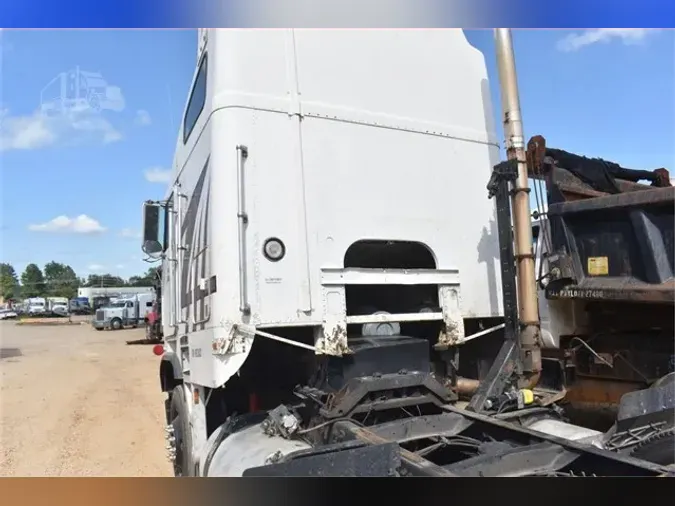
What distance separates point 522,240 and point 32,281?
2.37m

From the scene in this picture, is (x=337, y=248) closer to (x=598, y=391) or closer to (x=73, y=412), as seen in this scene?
(x=598, y=391)

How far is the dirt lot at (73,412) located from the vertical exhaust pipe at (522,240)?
104 inches

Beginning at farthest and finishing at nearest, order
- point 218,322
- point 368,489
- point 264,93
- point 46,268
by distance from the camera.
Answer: point 264,93 → point 218,322 → point 46,268 → point 368,489

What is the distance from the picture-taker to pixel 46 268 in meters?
2.57

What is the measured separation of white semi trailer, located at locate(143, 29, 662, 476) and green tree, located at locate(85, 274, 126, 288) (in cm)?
45

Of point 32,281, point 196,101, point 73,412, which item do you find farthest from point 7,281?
point 73,412

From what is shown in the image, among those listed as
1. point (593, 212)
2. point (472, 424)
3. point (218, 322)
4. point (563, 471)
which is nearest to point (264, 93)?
point (218, 322)

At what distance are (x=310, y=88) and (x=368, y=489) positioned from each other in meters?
2.05

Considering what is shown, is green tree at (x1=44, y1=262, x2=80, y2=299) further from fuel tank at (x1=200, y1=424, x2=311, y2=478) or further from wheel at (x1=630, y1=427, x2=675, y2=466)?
wheel at (x1=630, y1=427, x2=675, y2=466)

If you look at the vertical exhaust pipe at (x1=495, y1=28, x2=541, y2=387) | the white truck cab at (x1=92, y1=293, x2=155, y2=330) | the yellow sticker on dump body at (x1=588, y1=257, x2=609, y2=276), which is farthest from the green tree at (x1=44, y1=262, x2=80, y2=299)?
the white truck cab at (x1=92, y1=293, x2=155, y2=330)

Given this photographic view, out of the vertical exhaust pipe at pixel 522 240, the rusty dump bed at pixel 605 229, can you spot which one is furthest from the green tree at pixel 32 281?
the rusty dump bed at pixel 605 229

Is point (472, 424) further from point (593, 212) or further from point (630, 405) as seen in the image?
point (593, 212)

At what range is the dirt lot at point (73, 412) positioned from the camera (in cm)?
532

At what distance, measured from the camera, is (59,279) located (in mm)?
2787
